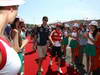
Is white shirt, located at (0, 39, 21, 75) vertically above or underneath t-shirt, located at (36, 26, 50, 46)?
above

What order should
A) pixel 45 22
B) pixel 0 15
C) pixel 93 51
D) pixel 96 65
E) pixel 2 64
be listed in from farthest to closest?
pixel 45 22 → pixel 93 51 → pixel 96 65 → pixel 0 15 → pixel 2 64

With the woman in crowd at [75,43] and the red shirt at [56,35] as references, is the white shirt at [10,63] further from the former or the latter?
the woman in crowd at [75,43]

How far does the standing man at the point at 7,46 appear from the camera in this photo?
139cm

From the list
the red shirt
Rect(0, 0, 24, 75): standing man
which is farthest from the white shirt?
the red shirt

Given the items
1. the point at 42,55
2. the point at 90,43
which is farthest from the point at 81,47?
the point at 90,43

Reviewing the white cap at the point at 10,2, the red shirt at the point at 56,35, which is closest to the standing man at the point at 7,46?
the white cap at the point at 10,2

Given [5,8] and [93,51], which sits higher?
[5,8]

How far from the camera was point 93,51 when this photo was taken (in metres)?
7.42

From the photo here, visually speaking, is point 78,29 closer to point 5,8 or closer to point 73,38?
point 73,38

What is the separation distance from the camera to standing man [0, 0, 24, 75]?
139 centimetres

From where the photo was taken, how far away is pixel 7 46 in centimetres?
144

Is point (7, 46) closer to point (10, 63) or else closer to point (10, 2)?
point (10, 63)

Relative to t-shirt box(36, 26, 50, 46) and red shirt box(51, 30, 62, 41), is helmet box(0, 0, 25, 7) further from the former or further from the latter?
red shirt box(51, 30, 62, 41)

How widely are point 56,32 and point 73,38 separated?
117 cm
